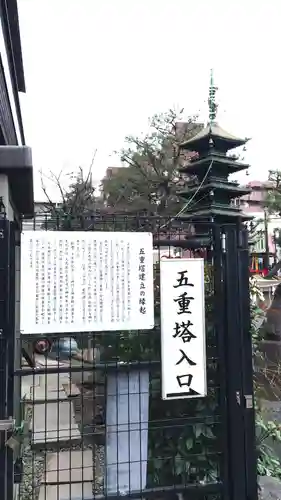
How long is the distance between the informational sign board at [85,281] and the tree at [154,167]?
2114 cm

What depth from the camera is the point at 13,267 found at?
2.76m

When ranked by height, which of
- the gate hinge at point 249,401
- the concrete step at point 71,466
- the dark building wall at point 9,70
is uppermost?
the dark building wall at point 9,70

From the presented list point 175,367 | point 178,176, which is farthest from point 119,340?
point 178,176

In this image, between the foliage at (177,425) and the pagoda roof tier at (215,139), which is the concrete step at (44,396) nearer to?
the foliage at (177,425)

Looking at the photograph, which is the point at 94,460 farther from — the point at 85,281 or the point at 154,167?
the point at 154,167

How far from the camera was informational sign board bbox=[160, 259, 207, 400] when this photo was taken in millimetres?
3018

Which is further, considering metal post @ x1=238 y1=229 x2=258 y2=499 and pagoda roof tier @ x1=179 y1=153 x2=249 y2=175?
pagoda roof tier @ x1=179 y1=153 x2=249 y2=175

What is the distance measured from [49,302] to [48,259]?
11.9 inches

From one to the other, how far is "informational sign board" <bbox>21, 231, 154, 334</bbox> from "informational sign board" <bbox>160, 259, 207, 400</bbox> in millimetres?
142

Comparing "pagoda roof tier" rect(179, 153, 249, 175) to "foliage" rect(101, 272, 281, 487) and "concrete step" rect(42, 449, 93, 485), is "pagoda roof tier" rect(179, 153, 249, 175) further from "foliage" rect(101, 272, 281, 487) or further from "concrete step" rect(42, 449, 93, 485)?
"concrete step" rect(42, 449, 93, 485)

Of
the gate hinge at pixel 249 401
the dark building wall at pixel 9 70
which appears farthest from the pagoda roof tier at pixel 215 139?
the gate hinge at pixel 249 401

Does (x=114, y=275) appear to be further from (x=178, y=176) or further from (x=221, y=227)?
(x=178, y=176)

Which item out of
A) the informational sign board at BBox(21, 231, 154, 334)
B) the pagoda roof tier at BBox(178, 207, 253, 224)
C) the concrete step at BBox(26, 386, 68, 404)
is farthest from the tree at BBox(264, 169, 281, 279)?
the informational sign board at BBox(21, 231, 154, 334)

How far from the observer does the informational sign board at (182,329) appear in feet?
9.90
